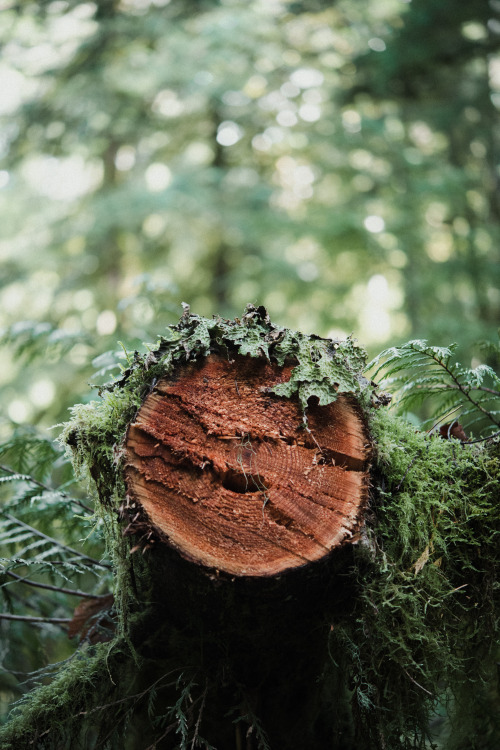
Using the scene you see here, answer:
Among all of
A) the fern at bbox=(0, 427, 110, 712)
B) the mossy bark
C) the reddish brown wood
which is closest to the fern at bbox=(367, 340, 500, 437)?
the mossy bark

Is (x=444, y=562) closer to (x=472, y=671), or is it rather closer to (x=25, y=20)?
(x=472, y=671)

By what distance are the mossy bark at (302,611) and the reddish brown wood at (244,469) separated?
0.08 ft

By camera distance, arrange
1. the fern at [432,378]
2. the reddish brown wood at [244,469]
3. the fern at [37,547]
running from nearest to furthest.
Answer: the reddish brown wood at [244,469], the fern at [432,378], the fern at [37,547]

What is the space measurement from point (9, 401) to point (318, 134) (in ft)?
20.2

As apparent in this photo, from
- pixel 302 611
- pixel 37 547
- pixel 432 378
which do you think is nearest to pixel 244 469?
pixel 302 611

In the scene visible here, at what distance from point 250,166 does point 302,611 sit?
9159 mm

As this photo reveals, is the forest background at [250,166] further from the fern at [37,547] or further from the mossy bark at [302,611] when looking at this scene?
the mossy bark at [302,611]

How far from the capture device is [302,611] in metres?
1.54

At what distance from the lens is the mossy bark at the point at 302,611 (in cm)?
158

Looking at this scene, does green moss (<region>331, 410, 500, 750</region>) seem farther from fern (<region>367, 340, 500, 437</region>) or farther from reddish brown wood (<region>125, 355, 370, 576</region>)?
fern (<region>367, 340, 500, 437</region>)

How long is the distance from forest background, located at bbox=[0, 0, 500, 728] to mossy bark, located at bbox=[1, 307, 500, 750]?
3.82 meters

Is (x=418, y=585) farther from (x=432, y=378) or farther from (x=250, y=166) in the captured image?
(x=250, y=166)

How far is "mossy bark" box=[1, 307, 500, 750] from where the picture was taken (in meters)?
1.58

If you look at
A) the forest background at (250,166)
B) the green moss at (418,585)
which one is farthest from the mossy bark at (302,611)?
the forest background at (250,166)
